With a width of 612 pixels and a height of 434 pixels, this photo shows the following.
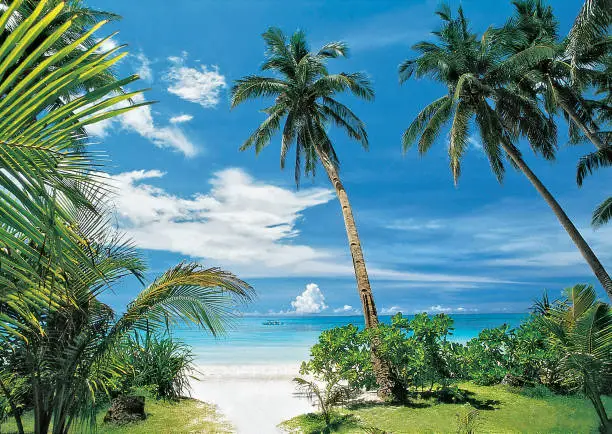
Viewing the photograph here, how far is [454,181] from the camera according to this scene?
677 inches

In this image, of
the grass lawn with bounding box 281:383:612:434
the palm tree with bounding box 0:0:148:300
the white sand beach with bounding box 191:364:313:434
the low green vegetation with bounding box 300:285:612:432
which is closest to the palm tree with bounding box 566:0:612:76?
the low green vegetation with bounding box 300:285:612:432

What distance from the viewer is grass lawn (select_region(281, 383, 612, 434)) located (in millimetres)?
7008

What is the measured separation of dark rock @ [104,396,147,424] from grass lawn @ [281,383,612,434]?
2832 millimetres

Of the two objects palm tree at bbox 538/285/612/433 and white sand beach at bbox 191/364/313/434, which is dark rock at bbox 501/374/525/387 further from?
white sand beach at bbox 191/364/313/434

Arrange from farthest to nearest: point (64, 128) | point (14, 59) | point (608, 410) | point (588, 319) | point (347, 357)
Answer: point (347, 357), point (608, 410), point (588, 319), point (64, 128), point (14, 59)

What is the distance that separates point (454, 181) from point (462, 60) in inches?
185

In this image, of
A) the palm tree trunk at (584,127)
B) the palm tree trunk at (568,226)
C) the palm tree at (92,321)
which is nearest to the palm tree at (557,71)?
the palm tree trunk at (584,127)

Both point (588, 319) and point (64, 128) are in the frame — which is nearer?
point (64, 128)

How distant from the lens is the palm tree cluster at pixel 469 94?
14.3 meters

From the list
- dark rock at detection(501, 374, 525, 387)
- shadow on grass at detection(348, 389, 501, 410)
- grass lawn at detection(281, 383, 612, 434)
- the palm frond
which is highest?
the palm frond

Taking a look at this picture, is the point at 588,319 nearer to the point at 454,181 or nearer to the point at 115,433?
the point at 115,433

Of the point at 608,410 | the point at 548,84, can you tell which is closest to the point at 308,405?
the point at 608,410

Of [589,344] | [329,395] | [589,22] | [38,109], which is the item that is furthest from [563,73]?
[38,109]

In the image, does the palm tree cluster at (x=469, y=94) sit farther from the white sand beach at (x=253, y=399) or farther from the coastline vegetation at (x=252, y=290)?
the white sand beach at (x=253, y=399)
